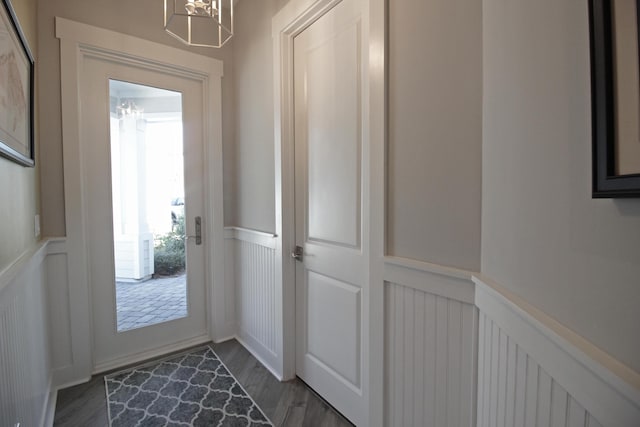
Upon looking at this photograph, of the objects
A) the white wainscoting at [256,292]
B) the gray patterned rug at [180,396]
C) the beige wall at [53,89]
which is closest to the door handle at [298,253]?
the white wainscoting at [256,292]

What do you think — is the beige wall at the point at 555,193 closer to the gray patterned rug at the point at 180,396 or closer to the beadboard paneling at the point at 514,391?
the beadboard paneling at the point at 514,391

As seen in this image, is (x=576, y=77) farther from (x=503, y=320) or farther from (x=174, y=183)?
(x=174, y=183)

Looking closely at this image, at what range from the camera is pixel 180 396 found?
6.38 feet

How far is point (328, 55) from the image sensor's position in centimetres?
175

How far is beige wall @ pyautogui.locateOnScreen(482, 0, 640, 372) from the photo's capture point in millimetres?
459

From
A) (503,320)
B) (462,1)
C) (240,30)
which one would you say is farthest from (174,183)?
(503,320)

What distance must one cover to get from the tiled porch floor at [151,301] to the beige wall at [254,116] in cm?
75

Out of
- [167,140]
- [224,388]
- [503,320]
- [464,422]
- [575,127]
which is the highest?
[167,140]

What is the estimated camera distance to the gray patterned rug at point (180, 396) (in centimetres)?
174

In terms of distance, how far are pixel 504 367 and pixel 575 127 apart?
→ 62cm

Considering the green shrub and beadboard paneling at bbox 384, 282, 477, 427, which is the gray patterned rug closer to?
the green shrub

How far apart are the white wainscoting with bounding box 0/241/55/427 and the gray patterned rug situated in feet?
1.24

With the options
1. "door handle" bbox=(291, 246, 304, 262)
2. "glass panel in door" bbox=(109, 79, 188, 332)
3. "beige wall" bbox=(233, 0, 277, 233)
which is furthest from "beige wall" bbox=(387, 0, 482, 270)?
"glass panel in door" bbox=(109, 79, 188, 332)

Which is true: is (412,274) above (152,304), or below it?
above
